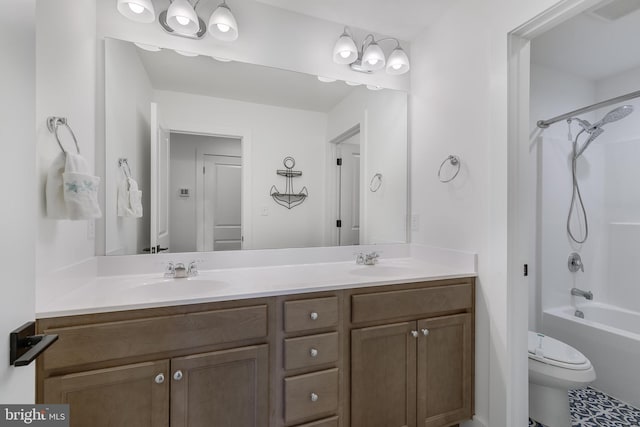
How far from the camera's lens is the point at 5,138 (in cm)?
55

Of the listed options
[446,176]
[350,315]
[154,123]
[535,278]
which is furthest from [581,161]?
[154,123]

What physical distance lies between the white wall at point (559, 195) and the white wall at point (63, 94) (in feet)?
9.93

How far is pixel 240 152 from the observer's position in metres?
1.81

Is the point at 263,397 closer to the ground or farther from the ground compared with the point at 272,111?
closer to the ground

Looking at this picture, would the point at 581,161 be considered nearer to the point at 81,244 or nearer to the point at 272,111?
the point at 272,111

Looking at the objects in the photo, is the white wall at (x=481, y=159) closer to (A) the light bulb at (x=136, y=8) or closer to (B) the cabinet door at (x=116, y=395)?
(B) the cabinet door at (x=116, y=395)

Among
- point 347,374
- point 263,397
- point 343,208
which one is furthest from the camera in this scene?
point 343,208

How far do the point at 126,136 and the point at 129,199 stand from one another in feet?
1.12

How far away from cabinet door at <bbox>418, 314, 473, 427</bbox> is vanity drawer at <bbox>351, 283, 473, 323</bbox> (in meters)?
0.06

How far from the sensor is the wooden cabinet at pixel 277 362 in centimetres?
100

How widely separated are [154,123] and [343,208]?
1.27 m

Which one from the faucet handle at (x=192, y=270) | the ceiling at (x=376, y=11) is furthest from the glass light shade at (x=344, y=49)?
the faucet handle at (x=192, y=270)

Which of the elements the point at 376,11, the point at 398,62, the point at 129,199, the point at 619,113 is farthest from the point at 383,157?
the point at 619,113

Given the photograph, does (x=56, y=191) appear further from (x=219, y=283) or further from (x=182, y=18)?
(x=182, y=18)
